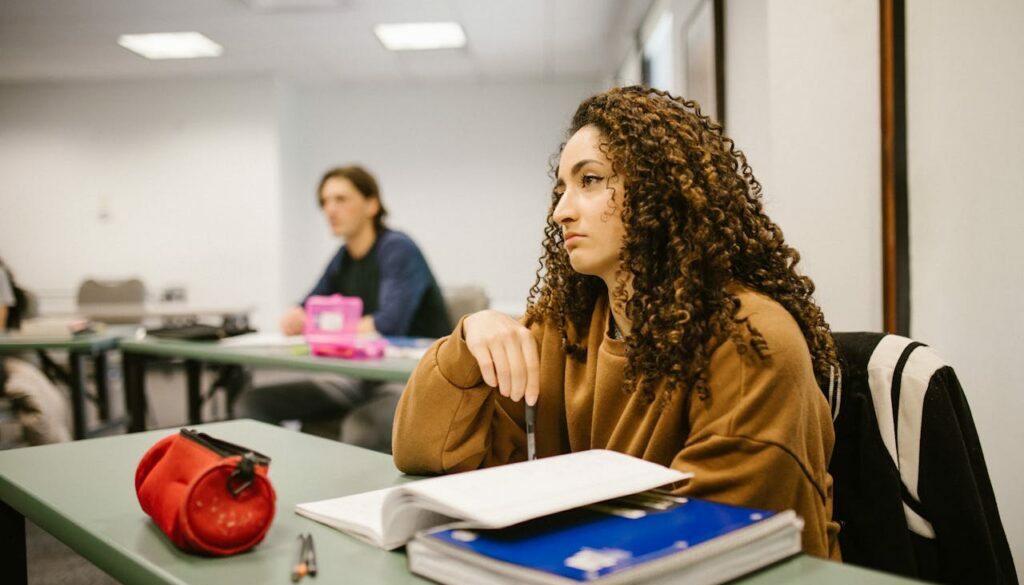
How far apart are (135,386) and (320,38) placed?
143 inches

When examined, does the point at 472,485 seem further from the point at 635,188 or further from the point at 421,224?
the point at 421,224

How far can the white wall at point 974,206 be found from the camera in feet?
6.16

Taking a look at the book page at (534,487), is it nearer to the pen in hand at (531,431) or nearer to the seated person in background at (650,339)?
the seated person in background at (650,339)

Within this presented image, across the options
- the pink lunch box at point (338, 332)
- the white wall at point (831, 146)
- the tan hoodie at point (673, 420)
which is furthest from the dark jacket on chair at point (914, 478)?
the pink lunch box at point (338, 332)

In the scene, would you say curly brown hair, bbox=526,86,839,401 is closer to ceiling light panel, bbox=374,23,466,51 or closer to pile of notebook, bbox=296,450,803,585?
pile of notebook, bbox=296,450,803,585

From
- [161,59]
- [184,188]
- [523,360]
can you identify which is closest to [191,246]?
[184,188]

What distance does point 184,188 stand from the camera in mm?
7051

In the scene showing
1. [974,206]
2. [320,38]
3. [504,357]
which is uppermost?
[320,38]

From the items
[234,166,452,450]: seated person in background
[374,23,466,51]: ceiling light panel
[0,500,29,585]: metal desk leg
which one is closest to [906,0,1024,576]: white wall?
[234,166,452,450]: seated person in background

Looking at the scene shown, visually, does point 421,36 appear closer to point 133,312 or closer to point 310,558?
point 133,312

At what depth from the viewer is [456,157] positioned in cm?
746

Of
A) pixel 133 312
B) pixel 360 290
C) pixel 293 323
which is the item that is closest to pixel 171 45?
pixel 133 312

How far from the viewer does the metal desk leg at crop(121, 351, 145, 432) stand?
2.98 meters

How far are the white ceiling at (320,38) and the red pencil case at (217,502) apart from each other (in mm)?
4709
